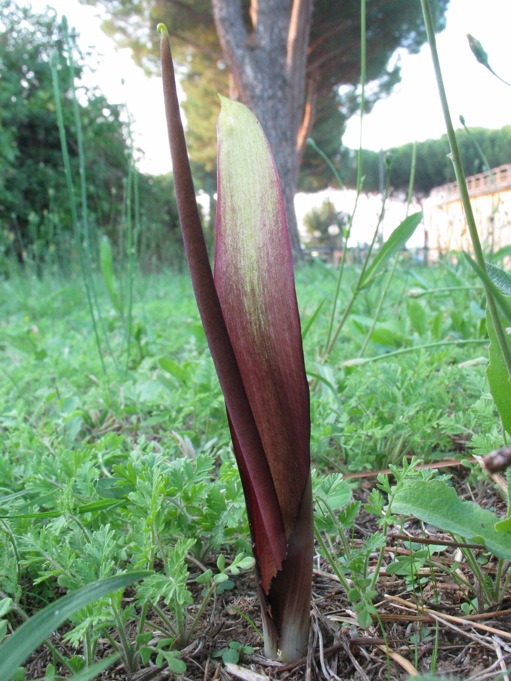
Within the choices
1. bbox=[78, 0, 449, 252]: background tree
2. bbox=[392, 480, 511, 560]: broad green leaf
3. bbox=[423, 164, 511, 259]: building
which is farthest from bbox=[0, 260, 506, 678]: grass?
bbox=[78, 0, 449, 252]: background tree

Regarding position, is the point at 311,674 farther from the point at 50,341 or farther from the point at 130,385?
the point at 50,341

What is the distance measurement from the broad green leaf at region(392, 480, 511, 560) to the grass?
0.03 m

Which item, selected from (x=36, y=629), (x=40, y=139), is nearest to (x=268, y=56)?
(x=40, y=139)

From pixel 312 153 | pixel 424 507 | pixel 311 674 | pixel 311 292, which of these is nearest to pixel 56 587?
pixel 311 674

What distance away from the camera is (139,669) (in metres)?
0.51

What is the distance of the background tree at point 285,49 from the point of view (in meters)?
6.64

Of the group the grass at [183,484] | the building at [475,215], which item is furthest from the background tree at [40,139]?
the grass at [183,484]

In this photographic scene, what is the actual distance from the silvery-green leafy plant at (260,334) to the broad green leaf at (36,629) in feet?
0.54

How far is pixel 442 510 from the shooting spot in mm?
502

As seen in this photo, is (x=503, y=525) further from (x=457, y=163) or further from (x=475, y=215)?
(x=475, y=215)

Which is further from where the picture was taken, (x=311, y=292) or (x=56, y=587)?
(x=311, y=292)

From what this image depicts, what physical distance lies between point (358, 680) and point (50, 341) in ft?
6.82

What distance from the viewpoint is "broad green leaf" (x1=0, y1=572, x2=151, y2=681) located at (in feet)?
1.06

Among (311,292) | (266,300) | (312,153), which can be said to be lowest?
(311,292)
